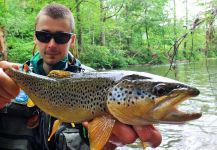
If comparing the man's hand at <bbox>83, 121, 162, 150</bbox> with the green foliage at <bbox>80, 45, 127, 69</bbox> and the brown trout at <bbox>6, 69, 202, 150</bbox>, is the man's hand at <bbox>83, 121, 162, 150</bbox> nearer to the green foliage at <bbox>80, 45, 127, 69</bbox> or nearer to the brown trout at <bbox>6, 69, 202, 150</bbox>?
the brown trout at <bbox>6, 69, 202, 150</bbox>

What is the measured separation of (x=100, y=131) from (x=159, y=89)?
473 millimetres

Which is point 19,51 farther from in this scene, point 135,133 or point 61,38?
point 135,133

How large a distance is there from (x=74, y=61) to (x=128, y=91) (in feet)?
7.02

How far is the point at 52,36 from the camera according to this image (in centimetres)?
409

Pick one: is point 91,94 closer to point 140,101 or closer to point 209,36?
point 140,101

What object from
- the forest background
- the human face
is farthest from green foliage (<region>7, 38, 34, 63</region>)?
→ the human face

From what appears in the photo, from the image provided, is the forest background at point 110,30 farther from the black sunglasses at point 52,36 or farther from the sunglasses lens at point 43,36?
the sunglasses lens at point 43,36

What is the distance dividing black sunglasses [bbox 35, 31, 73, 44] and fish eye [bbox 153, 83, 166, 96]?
2338 millimetres

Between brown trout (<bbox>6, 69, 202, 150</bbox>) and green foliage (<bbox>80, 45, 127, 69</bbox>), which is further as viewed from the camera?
green foliage (<bbox>80, 45, 127, 69</bbox>)

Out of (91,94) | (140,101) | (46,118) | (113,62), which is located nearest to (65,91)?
(91,94)

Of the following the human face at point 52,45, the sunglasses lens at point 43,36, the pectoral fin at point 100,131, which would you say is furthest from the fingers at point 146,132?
the sunglasses lens at point 43,36

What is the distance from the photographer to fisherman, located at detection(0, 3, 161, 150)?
2.24m

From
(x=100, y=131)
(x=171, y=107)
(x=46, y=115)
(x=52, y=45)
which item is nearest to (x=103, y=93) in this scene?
(x=100, y=131)

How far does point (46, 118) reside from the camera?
3465 mm
